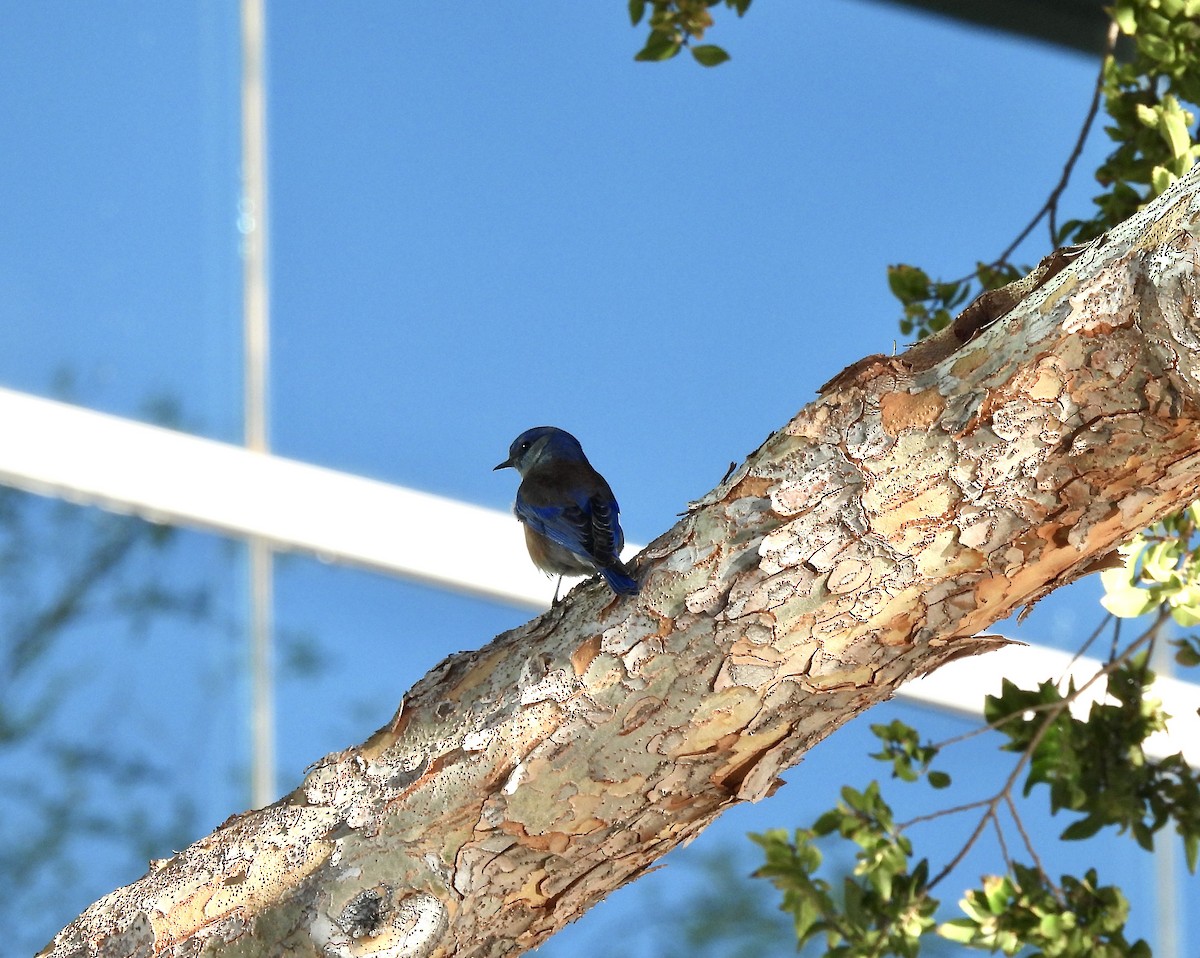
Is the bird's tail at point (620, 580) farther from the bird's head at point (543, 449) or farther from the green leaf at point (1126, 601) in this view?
the bird's head at point (543, 449)

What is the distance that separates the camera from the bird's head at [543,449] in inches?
106

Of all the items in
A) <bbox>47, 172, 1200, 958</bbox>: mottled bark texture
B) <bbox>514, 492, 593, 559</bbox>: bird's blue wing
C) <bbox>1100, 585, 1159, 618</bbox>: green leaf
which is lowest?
<bbox>47, 172, 1200, 958</bbox>: mottled bark texture

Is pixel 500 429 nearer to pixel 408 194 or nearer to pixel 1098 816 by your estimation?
pixel 408 194

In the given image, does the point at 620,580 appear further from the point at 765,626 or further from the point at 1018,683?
the point at 1018,683

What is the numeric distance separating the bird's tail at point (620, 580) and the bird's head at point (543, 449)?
1069 millimetres

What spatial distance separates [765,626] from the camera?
54.3 inches

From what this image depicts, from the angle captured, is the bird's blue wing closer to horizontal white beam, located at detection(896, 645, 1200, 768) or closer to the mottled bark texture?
the mottled bark texture

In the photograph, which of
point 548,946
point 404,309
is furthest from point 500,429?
point 548,946

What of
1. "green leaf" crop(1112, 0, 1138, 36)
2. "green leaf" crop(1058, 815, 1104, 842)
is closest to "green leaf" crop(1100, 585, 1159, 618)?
"green leaf" crop(1058, 815, 1104, 842)

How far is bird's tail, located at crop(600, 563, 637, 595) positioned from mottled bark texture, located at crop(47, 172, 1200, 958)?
13 millimetres

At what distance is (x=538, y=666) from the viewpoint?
1459mm

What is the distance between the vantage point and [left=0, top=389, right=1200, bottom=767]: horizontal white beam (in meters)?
4.80

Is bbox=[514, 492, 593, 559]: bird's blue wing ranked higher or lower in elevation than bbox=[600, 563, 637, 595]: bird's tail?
higher

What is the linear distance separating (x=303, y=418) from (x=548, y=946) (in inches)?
83.5
